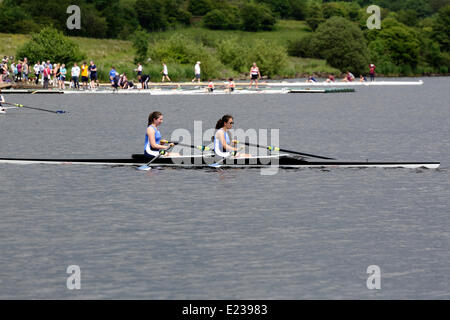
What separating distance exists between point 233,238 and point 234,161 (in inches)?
382

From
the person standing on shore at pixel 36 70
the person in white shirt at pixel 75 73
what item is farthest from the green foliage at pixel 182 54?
the person in white shirt at pixel 75 73

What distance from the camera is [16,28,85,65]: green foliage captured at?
305ft

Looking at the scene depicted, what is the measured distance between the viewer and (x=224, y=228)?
17562 mm

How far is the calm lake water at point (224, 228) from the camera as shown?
13398 millimetres

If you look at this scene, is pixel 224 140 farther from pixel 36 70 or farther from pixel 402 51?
pixel 402 51

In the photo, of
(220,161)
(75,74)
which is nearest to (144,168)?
(220,161)

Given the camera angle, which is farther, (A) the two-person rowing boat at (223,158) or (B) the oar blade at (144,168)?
(B) the oar blade at (144,168)

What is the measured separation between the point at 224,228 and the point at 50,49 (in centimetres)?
7826

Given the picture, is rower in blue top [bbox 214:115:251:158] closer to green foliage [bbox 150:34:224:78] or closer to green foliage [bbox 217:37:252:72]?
green foliage [bbox 150:34:224:78]

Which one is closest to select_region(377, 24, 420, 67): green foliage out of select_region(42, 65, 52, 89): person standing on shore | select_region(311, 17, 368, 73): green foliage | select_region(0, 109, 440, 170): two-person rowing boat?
select_region(311, 17, 368, 73): green foliage

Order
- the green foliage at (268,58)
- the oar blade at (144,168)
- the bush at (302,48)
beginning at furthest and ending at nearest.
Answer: the bush at (302,48), the green foliage at (268,58), the oar blade at (144,168)

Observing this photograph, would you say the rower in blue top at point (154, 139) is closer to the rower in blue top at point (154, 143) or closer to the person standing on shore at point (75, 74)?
the rower in blue top at point (154, 143)

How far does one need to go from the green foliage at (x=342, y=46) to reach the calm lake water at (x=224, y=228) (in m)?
134

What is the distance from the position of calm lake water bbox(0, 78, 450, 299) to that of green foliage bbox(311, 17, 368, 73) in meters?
134
